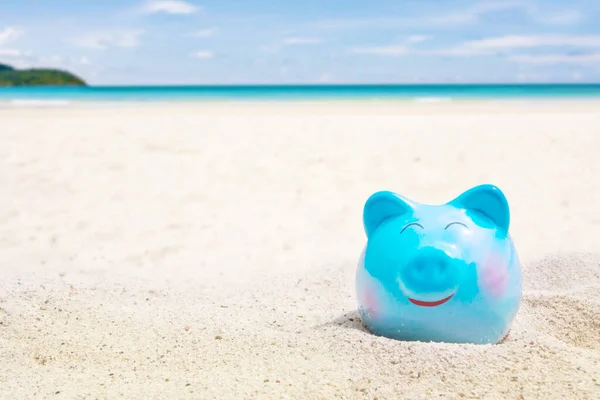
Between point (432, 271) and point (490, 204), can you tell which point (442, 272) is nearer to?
point (432, 271)

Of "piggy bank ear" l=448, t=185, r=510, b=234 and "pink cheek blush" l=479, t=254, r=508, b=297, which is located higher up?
"piggy bank ear" l=448, t=185, r=510, b=234

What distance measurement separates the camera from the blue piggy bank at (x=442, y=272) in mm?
3430

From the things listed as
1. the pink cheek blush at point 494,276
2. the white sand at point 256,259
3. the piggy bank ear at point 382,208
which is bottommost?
the white sand at point 256,259

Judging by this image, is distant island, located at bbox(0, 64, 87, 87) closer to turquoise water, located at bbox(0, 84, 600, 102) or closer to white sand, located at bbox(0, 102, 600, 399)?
turquoise water, located at bbox(0, 84, 600, 102)

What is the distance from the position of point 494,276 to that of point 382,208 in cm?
77

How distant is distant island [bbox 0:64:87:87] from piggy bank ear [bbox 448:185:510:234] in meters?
71.0

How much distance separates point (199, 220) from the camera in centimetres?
736

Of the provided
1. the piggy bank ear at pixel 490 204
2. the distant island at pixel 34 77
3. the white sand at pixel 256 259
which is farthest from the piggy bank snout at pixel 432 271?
the distant island at pixel 34 77

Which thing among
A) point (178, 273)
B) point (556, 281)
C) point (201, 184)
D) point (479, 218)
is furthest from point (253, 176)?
point (479, 218)

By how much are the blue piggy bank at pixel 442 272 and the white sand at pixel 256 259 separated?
0.13m

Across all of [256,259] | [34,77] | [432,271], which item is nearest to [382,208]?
[432,271]

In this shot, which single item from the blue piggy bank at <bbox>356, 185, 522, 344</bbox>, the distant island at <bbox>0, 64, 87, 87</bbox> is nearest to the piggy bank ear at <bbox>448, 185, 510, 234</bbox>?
the blue piggy bank at <bbox>356, 185, 522, 344</bbox>

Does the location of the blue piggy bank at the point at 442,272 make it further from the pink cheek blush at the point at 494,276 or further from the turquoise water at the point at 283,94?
the turquoise water at the point at 283,94

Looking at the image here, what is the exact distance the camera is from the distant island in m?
69.1
